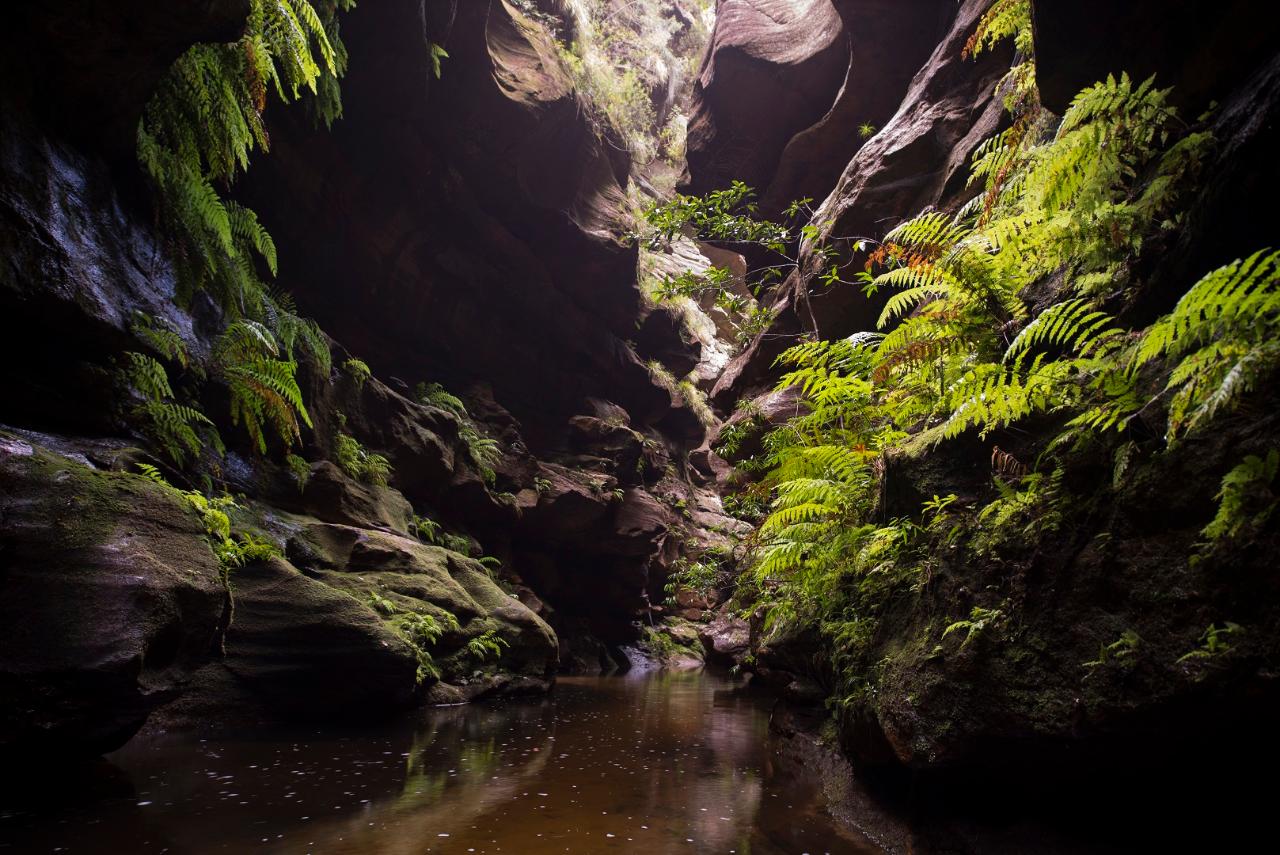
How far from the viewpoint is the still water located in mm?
3174

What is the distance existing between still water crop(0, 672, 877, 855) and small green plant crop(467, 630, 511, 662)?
1.99m

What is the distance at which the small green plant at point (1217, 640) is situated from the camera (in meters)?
2.01

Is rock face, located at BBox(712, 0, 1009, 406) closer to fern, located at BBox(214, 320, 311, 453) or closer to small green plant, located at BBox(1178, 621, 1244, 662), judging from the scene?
small green plant, located at BBox(1178, 621, 1244, 662)

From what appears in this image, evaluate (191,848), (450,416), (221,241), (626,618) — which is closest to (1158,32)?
(191,848)

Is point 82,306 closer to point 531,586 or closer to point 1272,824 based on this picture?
point 1272,824

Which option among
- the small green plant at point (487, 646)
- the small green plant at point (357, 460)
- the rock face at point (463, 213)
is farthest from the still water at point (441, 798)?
the rock face at point (463, 213)

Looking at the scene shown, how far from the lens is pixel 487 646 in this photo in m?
8.73

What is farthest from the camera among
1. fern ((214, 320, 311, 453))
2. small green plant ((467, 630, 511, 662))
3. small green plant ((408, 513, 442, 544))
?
small green plant ((408, 513, 442, 544))

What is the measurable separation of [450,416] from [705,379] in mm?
16307

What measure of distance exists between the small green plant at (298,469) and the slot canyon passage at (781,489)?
0.07m

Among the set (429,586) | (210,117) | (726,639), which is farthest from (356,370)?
(726,639)

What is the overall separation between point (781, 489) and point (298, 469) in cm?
632

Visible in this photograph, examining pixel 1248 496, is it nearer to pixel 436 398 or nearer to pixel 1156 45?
pixel 1156 45

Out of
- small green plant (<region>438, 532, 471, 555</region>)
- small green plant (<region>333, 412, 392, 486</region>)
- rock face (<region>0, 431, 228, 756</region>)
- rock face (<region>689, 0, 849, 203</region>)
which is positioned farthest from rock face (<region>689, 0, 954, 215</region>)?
rock face (<region>0, 431, 228, 756</region>)
